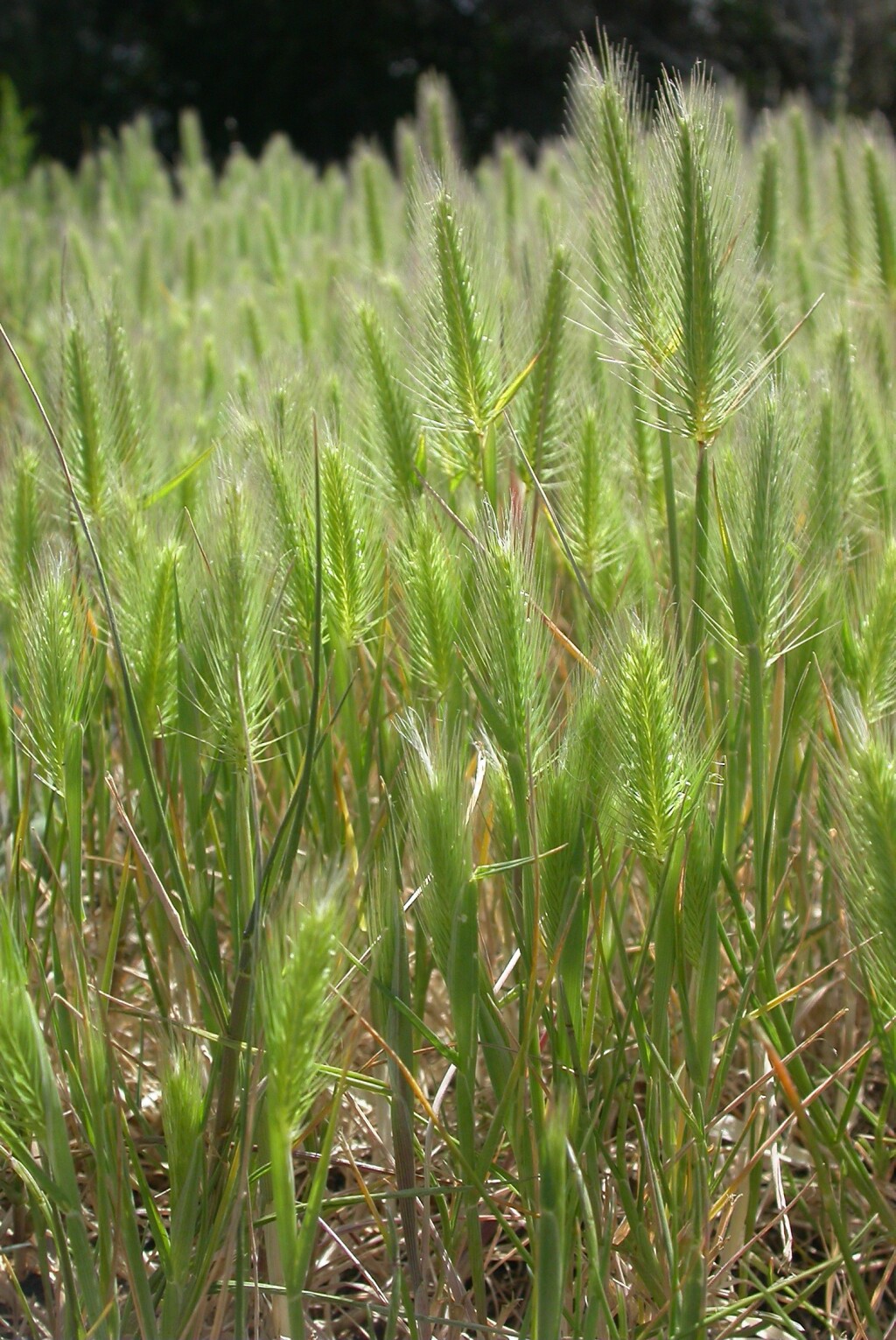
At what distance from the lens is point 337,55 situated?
7602 millimetres

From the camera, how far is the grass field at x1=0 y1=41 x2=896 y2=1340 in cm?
58

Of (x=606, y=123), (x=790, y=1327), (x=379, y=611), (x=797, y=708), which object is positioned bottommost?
(x=790, y=1327)

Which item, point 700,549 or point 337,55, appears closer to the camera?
point 700,549

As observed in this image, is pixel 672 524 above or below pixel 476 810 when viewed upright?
above

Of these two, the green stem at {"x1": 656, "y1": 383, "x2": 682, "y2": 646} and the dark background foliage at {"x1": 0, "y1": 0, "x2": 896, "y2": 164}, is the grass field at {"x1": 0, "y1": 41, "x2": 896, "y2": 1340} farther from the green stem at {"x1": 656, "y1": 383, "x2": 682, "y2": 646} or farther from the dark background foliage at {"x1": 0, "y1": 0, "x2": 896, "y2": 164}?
the dark background foliage at {"x1": 0, "y1": 0, "x2": 896, "y2": 164}

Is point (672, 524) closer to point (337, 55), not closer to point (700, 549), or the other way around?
point (700, 549)

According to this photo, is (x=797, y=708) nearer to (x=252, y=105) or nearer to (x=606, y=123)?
(x=606, y=123)

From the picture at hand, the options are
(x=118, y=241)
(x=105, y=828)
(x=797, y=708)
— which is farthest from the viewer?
(x=118, y=241)

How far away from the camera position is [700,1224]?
0.58 m

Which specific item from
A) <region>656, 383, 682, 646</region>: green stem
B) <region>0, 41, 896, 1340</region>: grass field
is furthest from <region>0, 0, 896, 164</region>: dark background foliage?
<region>656, 383, 682, 646</region>: green stem

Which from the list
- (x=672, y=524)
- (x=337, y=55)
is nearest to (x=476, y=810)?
(x=672, y=524)

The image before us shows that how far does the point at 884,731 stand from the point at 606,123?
1.45ft

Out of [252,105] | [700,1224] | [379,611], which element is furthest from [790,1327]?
[252,105]

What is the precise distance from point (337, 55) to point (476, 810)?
315 inches
